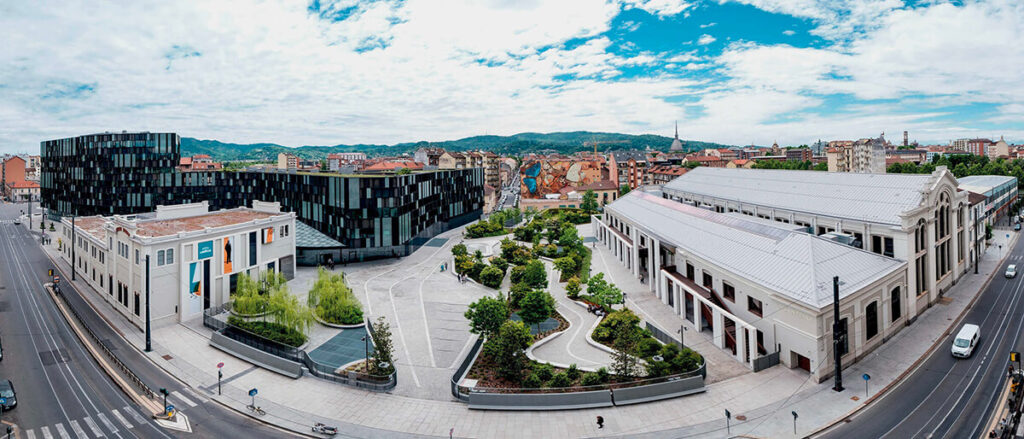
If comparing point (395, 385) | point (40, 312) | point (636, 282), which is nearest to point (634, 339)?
point (395, 385)

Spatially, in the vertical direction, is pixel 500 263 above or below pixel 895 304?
above

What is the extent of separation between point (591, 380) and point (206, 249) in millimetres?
39229

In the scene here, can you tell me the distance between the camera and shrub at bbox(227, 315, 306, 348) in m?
40.3

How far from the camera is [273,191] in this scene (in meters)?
87.8

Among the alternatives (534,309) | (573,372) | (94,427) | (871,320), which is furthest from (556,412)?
(94,427)

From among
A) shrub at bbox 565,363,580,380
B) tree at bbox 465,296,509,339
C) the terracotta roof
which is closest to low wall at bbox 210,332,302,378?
tree at bbox 465,296,509,339

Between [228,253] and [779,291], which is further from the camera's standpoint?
[228,253]

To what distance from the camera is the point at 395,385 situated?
3353 cm

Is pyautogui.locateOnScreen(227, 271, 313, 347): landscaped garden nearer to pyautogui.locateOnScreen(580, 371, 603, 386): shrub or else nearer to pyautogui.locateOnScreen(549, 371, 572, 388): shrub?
pyautogui.locateOnScreen(549, 371, 572, 388): shrub

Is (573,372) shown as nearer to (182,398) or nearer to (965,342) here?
(182,398)

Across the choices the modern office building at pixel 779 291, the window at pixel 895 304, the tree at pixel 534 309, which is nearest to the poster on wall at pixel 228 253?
the tree at pixel 534 309

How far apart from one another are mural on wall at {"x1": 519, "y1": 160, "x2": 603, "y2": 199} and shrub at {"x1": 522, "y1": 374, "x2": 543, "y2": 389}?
10510cm

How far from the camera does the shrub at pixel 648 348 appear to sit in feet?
116

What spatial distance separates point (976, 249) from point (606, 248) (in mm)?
45549
